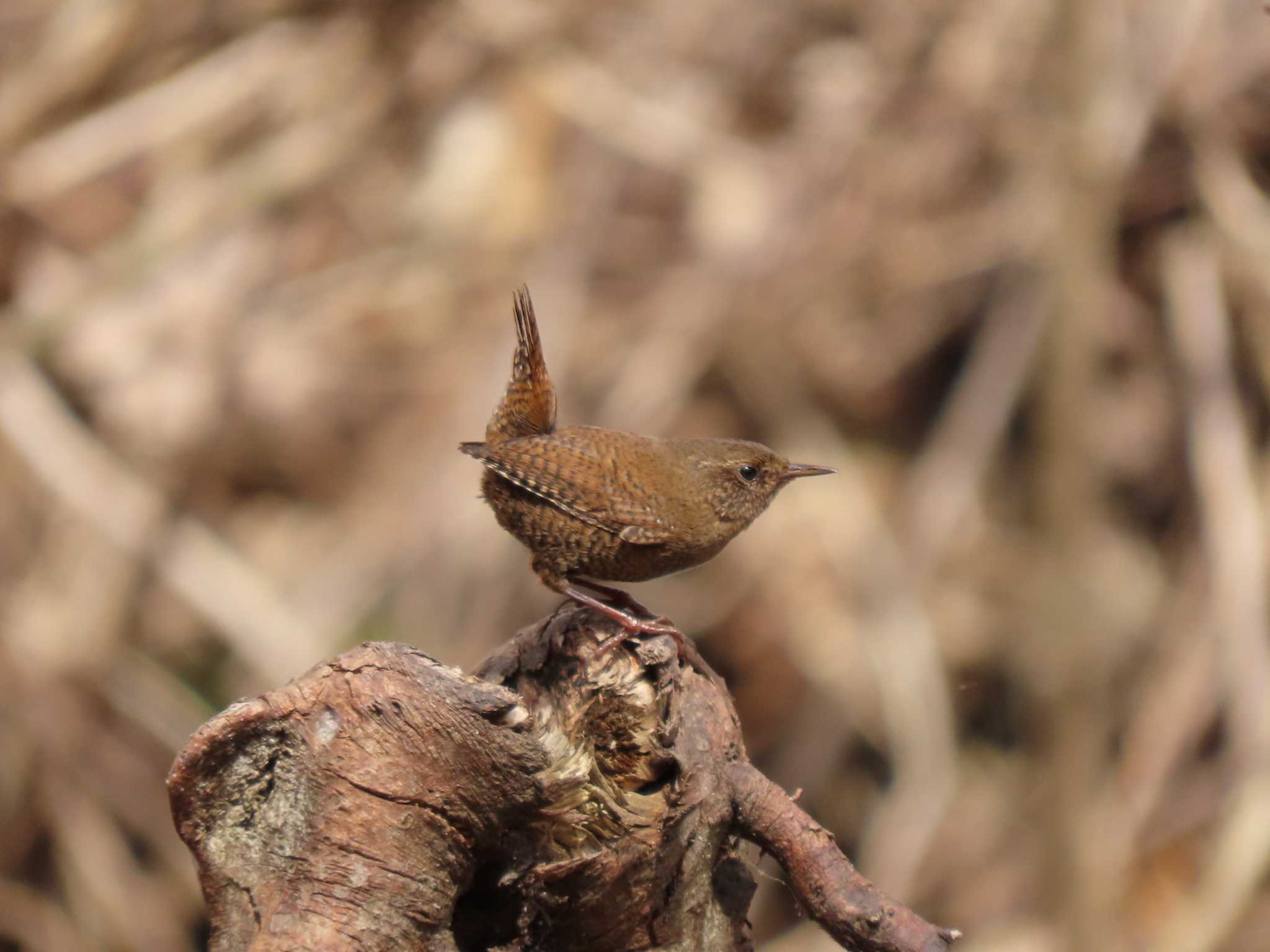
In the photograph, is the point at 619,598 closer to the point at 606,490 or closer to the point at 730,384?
the point at 606,490

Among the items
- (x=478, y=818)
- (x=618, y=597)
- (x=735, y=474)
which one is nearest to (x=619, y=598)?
(x=618, y=597)

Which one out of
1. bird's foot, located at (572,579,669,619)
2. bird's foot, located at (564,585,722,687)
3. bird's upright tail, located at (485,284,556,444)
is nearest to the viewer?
bird's foot, located at (564,585,722,687)

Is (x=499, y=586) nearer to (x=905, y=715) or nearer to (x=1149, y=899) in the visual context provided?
(x=905, y=715)

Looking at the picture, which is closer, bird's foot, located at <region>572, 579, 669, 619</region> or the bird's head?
bird's foot, located at <region>572, 579, 669, 619</region>

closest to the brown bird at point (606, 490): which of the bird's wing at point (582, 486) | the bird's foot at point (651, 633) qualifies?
the bird's wing at point (582, 486)

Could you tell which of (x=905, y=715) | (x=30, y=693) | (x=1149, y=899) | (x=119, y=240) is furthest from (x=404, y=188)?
(x=1149, y=899)

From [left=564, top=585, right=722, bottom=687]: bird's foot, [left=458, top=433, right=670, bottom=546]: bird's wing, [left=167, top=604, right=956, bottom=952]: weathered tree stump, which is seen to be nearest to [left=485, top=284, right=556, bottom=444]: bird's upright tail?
[left=458, top=433, right=670, bottom=546]: bird's wing

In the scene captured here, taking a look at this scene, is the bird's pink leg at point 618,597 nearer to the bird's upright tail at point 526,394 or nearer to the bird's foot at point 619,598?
the bird's foot at point 619,598

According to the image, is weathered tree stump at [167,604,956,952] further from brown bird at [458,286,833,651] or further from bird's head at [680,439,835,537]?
bird's head at [680,439,835,537]
